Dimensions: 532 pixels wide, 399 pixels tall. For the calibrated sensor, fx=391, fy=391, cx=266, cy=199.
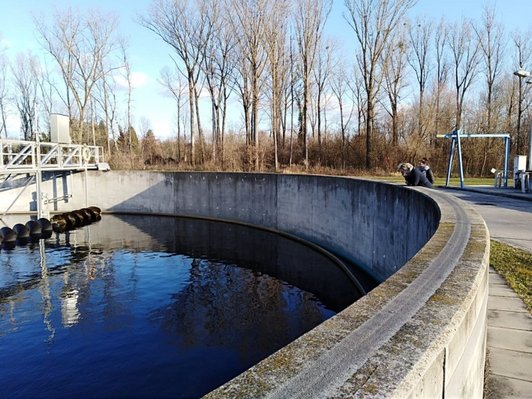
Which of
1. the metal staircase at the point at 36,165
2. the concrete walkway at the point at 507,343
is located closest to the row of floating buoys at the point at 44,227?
the metal staircase at the point at 36,165

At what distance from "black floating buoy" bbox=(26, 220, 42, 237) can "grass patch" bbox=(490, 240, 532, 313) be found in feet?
58.1

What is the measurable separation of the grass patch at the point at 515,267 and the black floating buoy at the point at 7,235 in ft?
56.8

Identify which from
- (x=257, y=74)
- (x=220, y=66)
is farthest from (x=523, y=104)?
(x=220, y=66)

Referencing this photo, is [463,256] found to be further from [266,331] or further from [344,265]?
[344,265]

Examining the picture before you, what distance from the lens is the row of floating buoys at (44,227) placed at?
16.3 metres

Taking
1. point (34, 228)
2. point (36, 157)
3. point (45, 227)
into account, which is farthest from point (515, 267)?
point (36, 157)

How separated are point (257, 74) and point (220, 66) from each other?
7026mm

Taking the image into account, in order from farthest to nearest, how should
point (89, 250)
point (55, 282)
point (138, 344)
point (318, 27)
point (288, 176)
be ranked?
point (318, 27), point (288, 176), point (89, 250), point (55, 282), point (138, 344)

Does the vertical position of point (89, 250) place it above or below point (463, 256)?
below

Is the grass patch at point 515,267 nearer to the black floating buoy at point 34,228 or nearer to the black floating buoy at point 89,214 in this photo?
the black floating buoy at point 34,228

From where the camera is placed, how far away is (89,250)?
15055 mm

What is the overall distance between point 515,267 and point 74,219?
20050mm

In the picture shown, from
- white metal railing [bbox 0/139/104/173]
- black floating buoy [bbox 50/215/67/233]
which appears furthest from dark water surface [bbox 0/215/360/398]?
white metal railing [bbox 0/139/104/173]

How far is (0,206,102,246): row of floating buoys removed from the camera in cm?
1630
